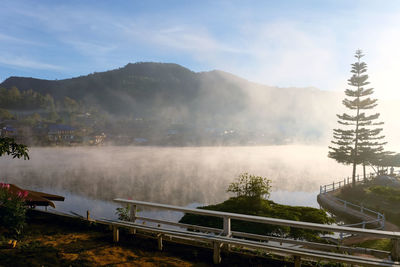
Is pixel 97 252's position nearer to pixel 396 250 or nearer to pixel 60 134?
pixel 396 250

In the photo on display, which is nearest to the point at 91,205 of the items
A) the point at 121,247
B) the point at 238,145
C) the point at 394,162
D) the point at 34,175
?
the point at 34,175

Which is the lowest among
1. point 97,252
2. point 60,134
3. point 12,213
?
point 97,252

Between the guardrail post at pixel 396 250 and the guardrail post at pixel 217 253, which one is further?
the guardrail post at pixel 217 253

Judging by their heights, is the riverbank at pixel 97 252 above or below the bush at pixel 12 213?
below

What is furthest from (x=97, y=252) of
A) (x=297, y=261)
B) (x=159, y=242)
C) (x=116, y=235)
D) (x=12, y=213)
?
(x=297, y=261)

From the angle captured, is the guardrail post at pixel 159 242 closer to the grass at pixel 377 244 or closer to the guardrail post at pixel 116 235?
the guardrail post at pixel 116 235

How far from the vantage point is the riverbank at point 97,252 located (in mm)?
5418

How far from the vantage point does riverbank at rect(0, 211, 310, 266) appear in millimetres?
5418

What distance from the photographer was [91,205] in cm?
3384

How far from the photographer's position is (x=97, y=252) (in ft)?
19.3

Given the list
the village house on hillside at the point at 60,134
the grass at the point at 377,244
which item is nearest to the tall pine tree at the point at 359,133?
the grass at the point at 377,244

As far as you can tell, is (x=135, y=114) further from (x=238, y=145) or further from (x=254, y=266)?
(x=254, y=266)

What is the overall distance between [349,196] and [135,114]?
176 m

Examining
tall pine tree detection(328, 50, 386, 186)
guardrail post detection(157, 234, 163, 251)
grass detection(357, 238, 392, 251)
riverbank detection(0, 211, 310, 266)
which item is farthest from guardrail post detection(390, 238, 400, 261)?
tall pine tree detection(328, 50, 386, 186)
